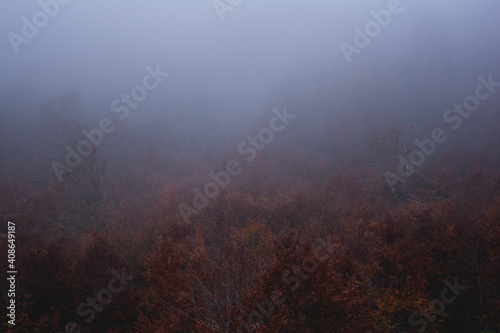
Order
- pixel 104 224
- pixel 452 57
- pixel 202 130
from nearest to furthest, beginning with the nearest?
pixel 104 224
pixel 202 130
pixel 452 57

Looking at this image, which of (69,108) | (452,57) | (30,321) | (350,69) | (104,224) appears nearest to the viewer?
(30,321)

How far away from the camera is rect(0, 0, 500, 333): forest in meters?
13.1

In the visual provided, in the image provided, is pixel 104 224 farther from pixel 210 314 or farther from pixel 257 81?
pixel 257 81

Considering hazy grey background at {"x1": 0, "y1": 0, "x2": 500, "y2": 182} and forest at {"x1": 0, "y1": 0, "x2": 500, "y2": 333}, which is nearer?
forest at {"x1": 0, "y1": 0, "x2": 500, "y2": 333}

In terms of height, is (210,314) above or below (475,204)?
above

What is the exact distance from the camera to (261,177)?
120ft

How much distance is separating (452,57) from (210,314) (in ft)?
237

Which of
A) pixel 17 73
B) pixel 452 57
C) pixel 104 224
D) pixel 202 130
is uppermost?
pixel 17 73

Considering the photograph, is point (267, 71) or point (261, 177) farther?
point (267, 71)

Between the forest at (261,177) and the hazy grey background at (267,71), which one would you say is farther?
the hazy grey background at (267,71)

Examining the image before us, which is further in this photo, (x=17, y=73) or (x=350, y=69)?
(x=17, y=73)

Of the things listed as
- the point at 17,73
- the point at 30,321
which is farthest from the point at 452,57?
the point at 17,73

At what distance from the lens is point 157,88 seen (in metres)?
73.0

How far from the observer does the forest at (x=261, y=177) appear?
13.1 meters
